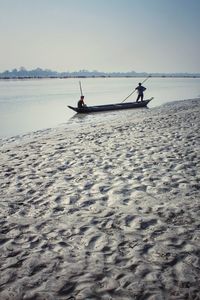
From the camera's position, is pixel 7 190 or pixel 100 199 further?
pixel 7 190

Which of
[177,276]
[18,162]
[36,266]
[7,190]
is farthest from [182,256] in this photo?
[18,162]

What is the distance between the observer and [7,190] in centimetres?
873

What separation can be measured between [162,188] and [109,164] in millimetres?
2890

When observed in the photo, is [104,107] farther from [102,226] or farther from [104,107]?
[102,226]

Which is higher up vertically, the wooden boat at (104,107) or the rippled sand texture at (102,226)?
the wooden boat at (104,107)

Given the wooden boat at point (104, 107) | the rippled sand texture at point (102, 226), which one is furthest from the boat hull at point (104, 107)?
the rippled sand texture at point (102, 226)

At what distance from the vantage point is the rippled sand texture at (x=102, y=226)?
15.0 ft

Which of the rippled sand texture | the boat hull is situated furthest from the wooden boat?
the rippled sand texture

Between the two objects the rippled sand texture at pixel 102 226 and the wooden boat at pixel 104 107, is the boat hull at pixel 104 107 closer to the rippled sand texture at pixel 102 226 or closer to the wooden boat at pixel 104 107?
the wooden boat at pixel 104 107

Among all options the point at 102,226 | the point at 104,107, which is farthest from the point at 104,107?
the point at 102,226

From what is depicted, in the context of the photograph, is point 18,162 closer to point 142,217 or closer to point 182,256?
point 142,217

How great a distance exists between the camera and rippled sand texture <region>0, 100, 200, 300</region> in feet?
15.0

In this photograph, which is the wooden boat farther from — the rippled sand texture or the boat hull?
the rippled sand texture

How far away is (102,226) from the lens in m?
6.32
